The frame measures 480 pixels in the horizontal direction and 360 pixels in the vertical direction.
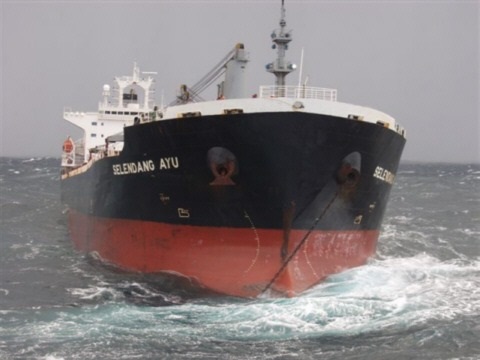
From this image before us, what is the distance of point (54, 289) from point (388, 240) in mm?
13639

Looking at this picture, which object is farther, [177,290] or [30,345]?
[177,290]

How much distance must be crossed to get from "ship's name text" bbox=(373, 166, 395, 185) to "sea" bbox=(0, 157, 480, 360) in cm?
256

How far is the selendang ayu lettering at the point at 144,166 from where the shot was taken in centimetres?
1580

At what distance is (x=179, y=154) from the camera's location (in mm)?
15586

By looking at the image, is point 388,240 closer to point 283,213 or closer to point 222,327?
point 283,213

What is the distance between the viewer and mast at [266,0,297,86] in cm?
1819

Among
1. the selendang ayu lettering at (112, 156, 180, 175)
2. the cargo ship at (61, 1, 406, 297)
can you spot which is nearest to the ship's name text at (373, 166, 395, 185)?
the cargo ship at (61, 1, 406, 297)

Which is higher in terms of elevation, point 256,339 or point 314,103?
point 314,103

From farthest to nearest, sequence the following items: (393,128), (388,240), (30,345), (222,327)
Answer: (388,240), (393,128), (222,327), (30,345)

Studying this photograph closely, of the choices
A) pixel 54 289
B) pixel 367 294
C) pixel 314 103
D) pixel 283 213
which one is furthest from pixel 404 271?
pixel 54 289

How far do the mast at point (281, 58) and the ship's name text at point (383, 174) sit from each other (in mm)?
4088

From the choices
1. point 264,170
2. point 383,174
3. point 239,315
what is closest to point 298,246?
point 264,170

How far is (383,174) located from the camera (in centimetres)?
1694

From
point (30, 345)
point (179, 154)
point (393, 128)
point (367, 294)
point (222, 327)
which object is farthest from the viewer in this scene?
point (393, 128)
